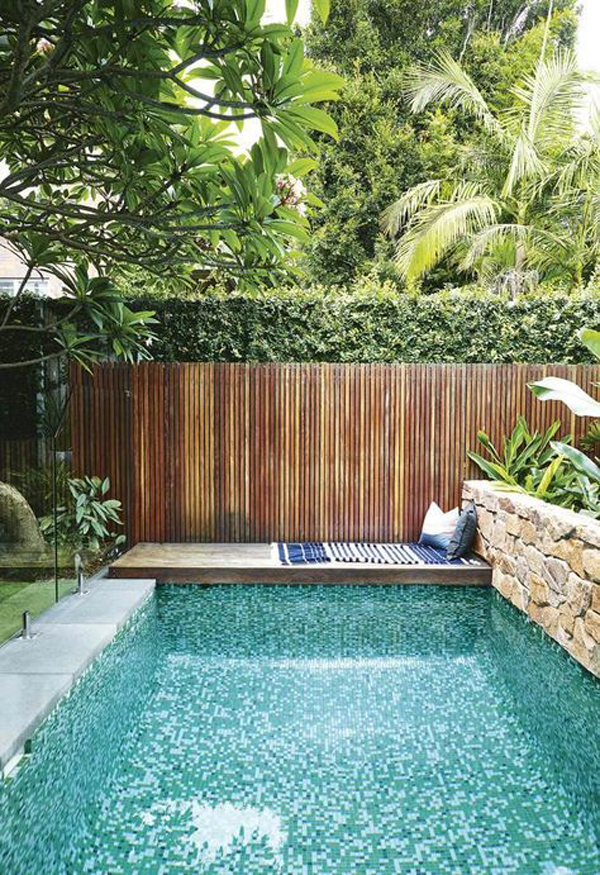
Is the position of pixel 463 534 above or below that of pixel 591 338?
below

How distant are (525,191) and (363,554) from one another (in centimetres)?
652

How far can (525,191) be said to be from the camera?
9.27 metres

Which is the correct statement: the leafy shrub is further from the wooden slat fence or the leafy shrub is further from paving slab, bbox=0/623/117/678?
paving slab, bbox=0/623/117/678

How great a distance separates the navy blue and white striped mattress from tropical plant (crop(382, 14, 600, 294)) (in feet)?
15.6

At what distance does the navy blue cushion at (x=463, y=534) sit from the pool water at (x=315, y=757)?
932 mm

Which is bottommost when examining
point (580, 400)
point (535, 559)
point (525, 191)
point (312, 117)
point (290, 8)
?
point (535, 559)

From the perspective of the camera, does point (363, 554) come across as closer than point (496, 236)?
Yes

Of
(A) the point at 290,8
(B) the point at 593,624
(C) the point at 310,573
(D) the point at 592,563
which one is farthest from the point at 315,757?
(A) the point at 290,8

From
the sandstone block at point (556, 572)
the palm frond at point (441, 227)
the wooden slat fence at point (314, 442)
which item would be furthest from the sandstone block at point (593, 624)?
the palm frond at point (441, 227)

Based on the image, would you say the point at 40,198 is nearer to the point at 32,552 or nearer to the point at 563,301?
the point at 32,552

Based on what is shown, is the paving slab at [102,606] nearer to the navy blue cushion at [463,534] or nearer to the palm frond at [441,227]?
the navy blue cushion at [463,534]

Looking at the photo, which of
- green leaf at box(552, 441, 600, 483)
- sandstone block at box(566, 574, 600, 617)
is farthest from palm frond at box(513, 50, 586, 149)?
sandstone block at box(566, 574, 600, 617)

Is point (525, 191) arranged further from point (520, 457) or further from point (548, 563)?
point (548, 563)

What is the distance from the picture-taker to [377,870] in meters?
2.16
